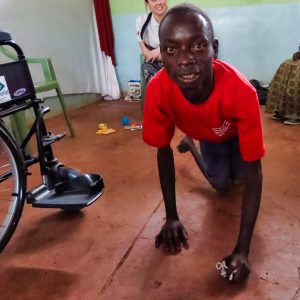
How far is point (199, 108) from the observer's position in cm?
103

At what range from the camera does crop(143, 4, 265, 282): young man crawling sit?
918 mm

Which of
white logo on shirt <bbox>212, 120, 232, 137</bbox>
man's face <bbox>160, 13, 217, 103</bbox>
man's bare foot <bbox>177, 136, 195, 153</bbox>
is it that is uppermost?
man's face <bbox>160, 13, 217, 103</bbox>

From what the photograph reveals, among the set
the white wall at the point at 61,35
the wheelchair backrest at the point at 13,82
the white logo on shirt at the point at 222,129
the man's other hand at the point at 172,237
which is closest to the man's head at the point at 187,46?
the white logo on shirt at the point at 222,129

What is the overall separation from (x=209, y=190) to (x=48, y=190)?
696 millimetres

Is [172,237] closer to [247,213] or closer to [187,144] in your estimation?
[247,213]

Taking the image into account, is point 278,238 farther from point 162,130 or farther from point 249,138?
point 162,130

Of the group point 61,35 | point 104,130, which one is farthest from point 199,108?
point 61,35

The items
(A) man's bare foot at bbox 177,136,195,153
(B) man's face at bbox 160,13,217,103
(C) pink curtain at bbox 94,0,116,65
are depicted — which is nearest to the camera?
(B) man's face at bbox 160,13,217,103

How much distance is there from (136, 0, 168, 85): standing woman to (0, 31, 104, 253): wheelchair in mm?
1356

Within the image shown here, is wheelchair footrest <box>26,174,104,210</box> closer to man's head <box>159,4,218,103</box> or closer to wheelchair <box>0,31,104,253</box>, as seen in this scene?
wheelchair <box>0,31,104,253</box>

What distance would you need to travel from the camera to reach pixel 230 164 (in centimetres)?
147

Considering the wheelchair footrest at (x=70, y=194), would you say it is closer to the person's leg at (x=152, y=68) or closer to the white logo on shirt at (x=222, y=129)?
the white logo on shirt at (x=222, y=129)

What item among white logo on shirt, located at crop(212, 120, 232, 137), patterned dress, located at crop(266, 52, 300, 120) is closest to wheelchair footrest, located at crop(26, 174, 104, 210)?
white logo on shirt, located at crop(212, 120, 232, 137)

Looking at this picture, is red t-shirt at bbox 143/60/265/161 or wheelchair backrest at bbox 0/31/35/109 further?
wheelchair backrest at bbox 0/31/35/109
